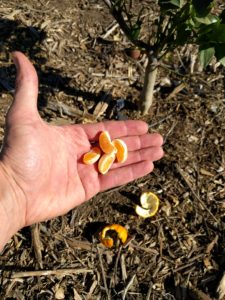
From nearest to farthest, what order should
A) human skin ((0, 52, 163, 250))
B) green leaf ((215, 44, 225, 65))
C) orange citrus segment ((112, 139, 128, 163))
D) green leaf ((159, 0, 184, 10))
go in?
green leaf ((159, 0, 184, 10)) < green leaf ((215, 44, 225, 65)) < human skin ((0, 52, 163, 250)) < orange citrus segment ((112, 139, 128, 163))

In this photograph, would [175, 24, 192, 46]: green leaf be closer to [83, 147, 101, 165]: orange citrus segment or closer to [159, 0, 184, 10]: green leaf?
[159, 0, 184, 10]: green leaf

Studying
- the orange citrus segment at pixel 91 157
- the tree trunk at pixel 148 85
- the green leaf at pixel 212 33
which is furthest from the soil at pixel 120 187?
the green leaf at pixel 212 33

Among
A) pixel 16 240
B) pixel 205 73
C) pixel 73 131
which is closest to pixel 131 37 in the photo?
pixel 73 131

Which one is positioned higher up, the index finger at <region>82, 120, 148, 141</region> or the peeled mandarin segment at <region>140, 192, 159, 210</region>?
the index finger at <region>82, 120, 148, 141</region>

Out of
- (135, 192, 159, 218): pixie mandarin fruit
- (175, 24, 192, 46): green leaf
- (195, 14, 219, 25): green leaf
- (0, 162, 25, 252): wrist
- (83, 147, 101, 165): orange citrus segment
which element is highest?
(195, 14, 219, 25): green leaf

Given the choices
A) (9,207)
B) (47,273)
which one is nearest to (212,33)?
(9,207)

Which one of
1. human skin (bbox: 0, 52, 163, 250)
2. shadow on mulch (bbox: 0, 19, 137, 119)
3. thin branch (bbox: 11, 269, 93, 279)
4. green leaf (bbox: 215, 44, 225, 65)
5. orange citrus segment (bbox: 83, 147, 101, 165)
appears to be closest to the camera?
green leaf (bbox: 215, 44, 225, 65)

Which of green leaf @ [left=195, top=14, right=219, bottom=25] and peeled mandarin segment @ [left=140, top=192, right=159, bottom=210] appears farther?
peeled mandarin segment @ [left=140, top=192, right=159, bottom=210]

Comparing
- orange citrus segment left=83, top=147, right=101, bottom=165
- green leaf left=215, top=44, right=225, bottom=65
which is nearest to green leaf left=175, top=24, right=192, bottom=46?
green leaf left=215, top=44, right=225, bottom=65
